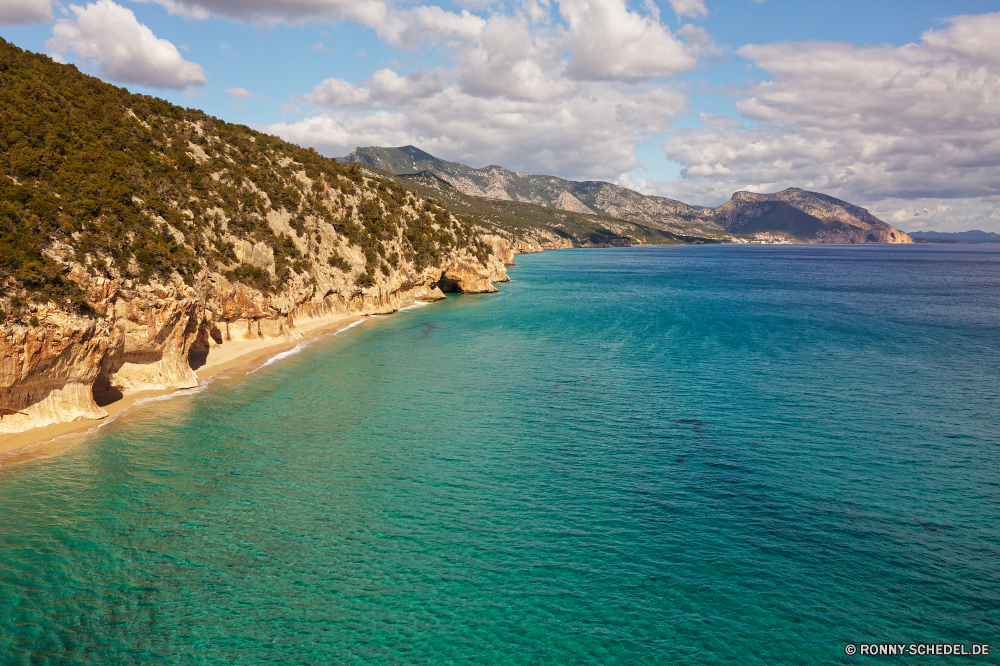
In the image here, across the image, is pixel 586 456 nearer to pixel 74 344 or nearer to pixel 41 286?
pixel 74 344

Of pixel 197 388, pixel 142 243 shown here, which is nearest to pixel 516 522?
pixel 197 388

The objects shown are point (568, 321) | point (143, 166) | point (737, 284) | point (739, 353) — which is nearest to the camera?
point (143, 166)

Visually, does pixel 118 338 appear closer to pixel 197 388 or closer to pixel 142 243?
pixel 197 388

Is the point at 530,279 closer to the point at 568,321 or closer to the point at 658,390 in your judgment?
the point at 568,321

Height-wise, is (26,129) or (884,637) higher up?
(26,129)

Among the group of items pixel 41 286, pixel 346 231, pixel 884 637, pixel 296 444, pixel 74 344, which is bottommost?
pixel 884 637

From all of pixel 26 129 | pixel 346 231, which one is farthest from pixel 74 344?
pixel 346 231

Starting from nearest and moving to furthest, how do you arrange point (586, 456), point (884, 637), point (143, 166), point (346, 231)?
point (884, 637) < point (586, 456) < point (143, 166) < point (346, 231)

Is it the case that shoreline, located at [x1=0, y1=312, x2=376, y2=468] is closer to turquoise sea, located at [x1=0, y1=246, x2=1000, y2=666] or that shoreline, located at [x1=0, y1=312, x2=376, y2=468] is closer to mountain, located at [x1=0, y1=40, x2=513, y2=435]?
mountain, located at [x1=0, y1=40, x2=513, y2=435]

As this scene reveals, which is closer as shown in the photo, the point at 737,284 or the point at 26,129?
the point at 26,129
